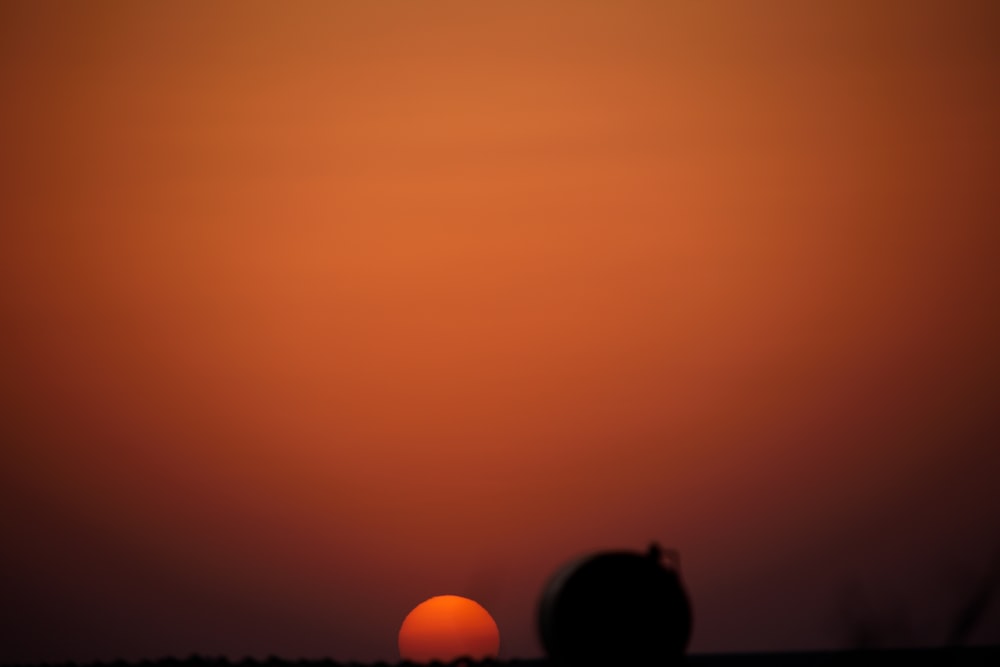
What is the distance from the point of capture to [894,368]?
123 inches

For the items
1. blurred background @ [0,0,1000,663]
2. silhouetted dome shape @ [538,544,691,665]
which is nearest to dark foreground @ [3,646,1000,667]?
blurred background @ [0,0,1000,663]

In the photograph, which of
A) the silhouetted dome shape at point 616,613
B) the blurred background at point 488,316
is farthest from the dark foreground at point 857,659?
the silhouetted dome shape at point 616,613

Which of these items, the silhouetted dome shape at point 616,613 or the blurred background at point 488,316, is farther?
the blurred background at point 488,316

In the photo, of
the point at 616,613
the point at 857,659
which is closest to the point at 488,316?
the point at 857,659

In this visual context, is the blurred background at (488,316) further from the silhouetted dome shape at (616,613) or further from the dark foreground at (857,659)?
the silhouetted dome shape at (616,613)

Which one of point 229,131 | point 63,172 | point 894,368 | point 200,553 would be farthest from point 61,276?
point 894,368

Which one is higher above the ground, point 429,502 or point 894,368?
point 894,368

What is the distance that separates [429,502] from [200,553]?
2.11 feet

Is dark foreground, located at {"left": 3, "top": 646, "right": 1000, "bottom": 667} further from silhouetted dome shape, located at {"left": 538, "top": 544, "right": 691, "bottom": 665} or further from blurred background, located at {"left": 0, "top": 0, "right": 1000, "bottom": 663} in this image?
silhouetted dome shape, located at {"left": 538, "top": 544, "right": 691, "bottom": 665}

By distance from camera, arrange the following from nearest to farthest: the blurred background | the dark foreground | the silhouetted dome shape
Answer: the silhouetted dome shape < the dark foreground < the blurred background

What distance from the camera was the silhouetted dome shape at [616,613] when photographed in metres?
1.75

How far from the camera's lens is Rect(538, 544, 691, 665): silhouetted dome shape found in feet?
5.74

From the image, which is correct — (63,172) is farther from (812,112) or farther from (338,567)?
(812,112)

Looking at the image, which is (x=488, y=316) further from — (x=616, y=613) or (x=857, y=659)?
(x=616, y=613)
